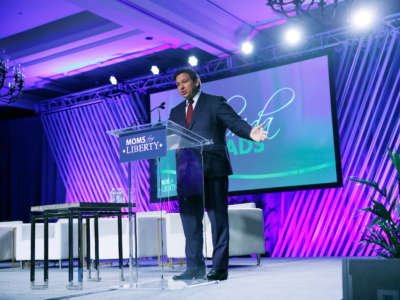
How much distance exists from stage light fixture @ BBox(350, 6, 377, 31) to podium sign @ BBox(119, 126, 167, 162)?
444 centimetres

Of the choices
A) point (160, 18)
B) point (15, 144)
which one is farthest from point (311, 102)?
point (15, 144)

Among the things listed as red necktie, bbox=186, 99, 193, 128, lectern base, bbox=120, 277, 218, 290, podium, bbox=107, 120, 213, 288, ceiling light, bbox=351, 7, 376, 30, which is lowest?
lectern base, bbox=120, 277, 218, 290

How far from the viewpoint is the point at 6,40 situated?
7.45 metres

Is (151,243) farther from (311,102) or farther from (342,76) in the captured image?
(342,76)

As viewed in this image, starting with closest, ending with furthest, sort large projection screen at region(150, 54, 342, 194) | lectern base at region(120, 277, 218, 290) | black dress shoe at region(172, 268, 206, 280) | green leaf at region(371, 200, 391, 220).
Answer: green leaf at region(371, 200, 391, 220) < lectern base at region(120, 277, 218, 290) < black dress shoe at region(172, 268, 206, 280) < large projection screen at region(150, 54, 342, 194)

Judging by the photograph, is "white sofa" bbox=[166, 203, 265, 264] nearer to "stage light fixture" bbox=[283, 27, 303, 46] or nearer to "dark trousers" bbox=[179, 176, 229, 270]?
"dark trousers" bbox=[179, 176, 229, 270]

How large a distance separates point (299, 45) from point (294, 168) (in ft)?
6.08

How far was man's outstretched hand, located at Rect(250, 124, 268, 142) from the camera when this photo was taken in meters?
2.85

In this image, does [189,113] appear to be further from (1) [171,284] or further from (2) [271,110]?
(2) [271,110]

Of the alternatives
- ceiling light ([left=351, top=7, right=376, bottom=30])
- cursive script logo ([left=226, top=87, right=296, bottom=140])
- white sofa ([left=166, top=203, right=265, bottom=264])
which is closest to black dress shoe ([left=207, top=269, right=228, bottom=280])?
white sofa ([left=166, top=203, right=265, bottom=264])

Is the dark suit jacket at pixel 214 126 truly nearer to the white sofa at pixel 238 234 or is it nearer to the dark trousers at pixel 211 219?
the dark trousers at pixel 211 219

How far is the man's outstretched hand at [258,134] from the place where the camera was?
2.85m

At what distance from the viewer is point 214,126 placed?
3.17 metres

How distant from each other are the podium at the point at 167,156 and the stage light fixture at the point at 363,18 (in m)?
4.09
